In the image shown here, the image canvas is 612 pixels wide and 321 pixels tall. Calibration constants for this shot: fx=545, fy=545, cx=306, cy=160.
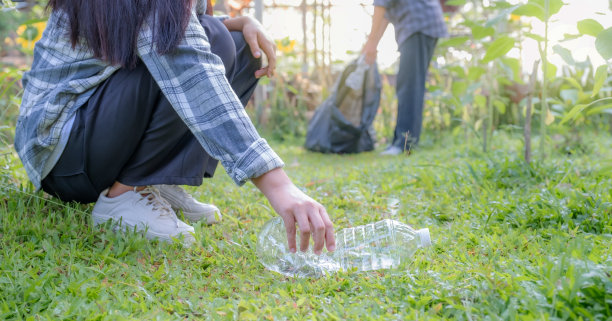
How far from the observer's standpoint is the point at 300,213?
1.06m

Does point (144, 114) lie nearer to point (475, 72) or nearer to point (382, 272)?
point (382, 272)

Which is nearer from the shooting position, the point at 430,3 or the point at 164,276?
the point at 164,276

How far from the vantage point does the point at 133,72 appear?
1411mm

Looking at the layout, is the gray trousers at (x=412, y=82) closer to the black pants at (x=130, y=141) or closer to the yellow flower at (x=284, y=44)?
the yellow flower at (x=284, y=44)

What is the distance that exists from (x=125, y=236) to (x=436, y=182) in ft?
4.07

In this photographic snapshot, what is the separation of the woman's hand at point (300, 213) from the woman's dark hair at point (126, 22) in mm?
403

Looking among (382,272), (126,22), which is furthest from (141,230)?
(382,272)

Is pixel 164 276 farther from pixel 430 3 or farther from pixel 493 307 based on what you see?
pixel 430 3

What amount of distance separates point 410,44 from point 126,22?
8.71ft

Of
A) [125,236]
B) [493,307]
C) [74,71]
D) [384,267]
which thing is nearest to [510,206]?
[384,267]

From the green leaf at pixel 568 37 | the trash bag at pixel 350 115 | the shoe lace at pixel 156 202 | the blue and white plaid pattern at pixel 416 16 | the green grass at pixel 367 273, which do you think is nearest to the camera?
the green grass at pixel 367 273

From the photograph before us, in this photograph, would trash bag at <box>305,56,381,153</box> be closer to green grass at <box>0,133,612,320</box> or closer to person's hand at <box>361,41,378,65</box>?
person's hand at <box>361,41,378,65</box>

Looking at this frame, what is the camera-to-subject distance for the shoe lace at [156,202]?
1.56m

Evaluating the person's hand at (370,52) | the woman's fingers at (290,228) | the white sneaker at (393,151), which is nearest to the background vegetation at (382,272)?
the woman's fingers at (290,228)
